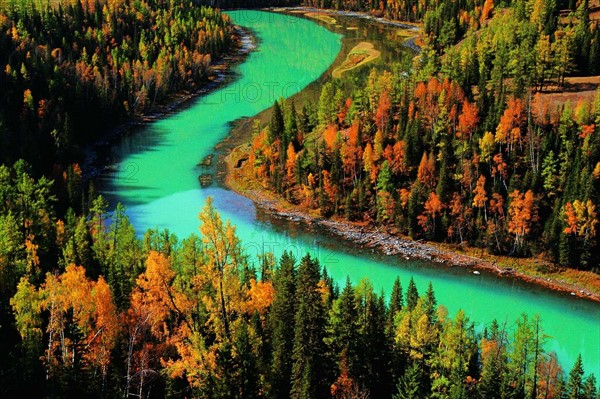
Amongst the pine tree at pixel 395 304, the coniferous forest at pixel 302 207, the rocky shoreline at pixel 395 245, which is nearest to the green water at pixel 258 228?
the rocky shoreline at pixel 395 245

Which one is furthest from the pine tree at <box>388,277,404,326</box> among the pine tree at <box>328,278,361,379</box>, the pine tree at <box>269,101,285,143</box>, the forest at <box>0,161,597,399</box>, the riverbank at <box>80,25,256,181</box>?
the riverbank at <box>80,25,256,181</box>

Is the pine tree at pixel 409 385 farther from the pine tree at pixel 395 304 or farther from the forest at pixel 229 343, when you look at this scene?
the pine tree at pixel 395 304

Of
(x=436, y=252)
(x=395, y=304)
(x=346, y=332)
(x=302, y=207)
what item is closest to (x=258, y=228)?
(x=302, y=207)

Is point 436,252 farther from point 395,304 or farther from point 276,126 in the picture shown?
point 276,126

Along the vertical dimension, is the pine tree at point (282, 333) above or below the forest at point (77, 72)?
below

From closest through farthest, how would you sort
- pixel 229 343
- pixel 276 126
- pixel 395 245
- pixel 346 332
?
pixel 229 343
pixel 346 332
pixel 395 245
pixel 276 126

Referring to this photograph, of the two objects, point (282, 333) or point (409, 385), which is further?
point (282, 333)

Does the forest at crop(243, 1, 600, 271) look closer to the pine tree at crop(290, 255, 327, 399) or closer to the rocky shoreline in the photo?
the rocky shoreline
